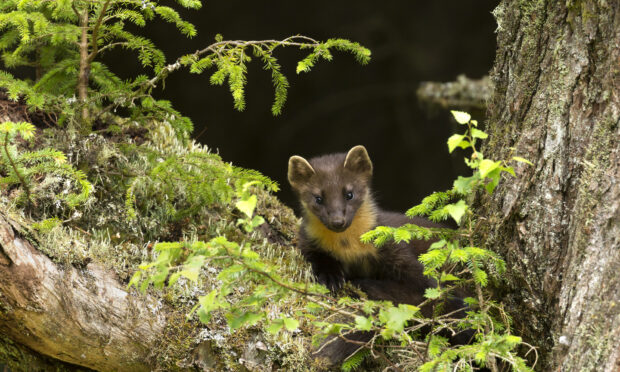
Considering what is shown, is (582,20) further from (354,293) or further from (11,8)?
(11,8)

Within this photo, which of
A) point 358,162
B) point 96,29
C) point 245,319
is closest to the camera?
point 245,319

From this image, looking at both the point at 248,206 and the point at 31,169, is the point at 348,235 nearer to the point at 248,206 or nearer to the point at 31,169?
the point at 31,169

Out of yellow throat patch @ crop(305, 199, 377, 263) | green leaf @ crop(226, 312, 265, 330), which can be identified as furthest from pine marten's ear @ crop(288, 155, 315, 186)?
green leaf @ crop(226, 312, 265, 330)

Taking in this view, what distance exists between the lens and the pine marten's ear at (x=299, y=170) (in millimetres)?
4059

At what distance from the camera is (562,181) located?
2465mm

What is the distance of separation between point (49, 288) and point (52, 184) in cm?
89

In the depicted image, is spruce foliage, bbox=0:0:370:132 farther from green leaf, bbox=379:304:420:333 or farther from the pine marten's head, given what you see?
green leaf, bbox=379:304:420:333

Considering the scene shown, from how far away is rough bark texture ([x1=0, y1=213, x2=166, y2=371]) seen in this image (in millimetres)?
2844

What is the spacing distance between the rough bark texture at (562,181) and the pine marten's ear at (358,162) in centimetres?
128

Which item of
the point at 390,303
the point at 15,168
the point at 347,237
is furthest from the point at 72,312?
the point at 347,237

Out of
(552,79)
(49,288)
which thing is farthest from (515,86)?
(49,288)

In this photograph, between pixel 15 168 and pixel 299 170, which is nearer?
pixel 15 168

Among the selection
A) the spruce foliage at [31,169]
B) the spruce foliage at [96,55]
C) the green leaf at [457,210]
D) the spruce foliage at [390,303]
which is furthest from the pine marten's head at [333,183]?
the green leaf at [457,210]

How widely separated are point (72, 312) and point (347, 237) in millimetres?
1681
